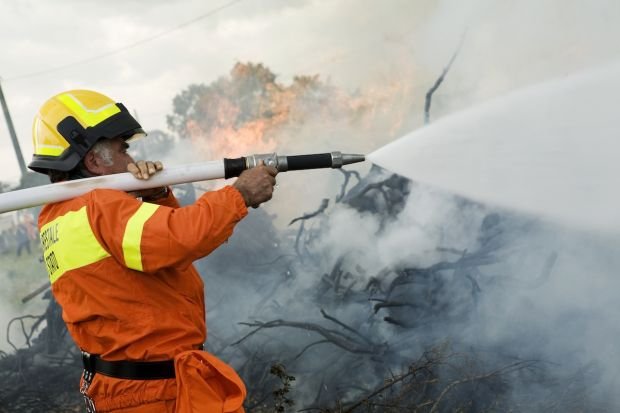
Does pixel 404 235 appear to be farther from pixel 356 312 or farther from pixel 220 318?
pixel 220 318

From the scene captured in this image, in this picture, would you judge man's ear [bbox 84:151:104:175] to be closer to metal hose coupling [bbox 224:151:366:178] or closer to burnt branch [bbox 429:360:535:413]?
metal hose coupling [bbox 224:151:366:178]

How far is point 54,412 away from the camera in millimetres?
5090

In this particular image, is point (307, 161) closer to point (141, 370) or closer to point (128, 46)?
point (141, 370)

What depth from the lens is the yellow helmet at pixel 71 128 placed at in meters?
2.62

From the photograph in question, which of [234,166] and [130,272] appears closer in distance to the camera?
[130,272]

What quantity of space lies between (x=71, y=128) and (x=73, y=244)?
57cm

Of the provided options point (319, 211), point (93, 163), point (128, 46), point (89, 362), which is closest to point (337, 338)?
point (319, 211)

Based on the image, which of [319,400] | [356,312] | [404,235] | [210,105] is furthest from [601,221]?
[210,105]

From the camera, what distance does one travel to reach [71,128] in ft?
8.55

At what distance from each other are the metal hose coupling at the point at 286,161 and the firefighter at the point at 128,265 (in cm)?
10

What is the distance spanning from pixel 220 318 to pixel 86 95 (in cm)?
292

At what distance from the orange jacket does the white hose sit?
0.21 feet

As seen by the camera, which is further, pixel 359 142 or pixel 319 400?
pixel 359 142

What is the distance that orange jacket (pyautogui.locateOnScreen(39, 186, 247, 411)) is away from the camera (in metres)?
2.23
